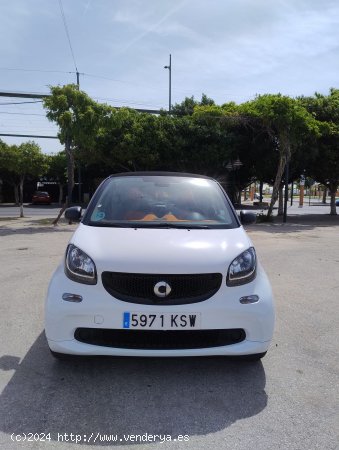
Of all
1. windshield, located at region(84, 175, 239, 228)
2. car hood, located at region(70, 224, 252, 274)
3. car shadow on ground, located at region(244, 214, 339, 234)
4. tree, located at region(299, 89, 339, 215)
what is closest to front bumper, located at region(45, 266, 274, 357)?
car hood, located at region(70, 224, 252, 274)

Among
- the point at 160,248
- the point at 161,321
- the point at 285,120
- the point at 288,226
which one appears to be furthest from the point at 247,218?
the point at 285,120

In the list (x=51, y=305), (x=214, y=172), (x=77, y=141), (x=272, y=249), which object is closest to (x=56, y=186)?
(x=214, y=172)

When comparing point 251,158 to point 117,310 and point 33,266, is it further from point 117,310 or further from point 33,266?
point 117,310

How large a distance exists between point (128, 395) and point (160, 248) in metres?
1.09

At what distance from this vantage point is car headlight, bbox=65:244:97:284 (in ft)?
10.5

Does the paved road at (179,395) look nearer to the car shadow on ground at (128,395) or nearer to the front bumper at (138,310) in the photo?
the car shadow on ground at (128,395)

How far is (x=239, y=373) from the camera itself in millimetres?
3520

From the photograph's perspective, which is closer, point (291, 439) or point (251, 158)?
point (291, 439)

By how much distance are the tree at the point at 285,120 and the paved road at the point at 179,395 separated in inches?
629

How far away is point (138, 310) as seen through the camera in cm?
306

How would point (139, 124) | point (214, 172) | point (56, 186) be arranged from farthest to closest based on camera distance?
point (56, 186) → point (214, 172) → point (139, 124)

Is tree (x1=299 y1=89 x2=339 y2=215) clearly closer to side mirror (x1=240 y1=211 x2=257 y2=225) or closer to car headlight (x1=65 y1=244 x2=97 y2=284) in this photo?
side mirror (x1=240 y1=211 x2=257 y2=225)

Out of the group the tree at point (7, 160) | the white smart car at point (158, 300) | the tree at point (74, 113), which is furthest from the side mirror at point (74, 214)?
the tree at point (7, 160)

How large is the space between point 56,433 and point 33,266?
18.9 ft
